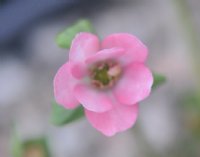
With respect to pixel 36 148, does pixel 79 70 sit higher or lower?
higher

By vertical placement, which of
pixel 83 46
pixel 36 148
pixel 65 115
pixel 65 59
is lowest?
pixel 65 59

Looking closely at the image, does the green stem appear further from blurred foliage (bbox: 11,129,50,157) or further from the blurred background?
blurred foliage (bbox: 11,129,50,157)

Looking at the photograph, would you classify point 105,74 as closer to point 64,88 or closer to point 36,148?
point 64,88

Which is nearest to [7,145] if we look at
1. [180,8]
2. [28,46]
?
[28,46]

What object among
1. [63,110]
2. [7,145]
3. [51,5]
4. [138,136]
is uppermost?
[63,110]

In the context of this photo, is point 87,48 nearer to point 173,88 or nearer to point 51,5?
point 173,88

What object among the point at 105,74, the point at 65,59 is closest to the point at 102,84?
the point at 105,74

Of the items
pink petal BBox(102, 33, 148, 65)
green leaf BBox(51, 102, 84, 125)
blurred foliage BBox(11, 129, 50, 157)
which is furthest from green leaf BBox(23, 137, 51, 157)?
pink petal BBox(102, 33, 148, 65)

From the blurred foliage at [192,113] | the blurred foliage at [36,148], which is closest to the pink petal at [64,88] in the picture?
the blurred foliage at [36,148]

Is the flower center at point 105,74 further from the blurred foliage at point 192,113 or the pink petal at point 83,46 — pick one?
the blurred foliage at point 192,113
